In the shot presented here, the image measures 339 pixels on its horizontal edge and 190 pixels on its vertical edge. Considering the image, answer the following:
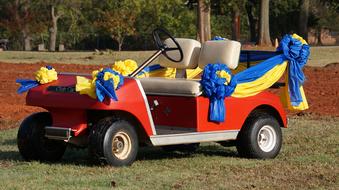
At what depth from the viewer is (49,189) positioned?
7.02m

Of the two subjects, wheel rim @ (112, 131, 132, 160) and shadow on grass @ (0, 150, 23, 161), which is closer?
wheel rim @ (112, 131, 132, 160)

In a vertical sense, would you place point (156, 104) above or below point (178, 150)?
above

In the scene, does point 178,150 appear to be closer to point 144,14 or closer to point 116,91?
point 116,91

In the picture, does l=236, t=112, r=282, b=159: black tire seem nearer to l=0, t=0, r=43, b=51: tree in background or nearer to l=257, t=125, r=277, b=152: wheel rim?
l=257, t=125, r=277, b=152: wheel rim

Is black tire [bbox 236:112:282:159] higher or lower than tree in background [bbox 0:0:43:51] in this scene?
lower

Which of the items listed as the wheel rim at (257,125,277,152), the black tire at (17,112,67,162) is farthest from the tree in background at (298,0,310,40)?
the black tire at (17,112,67,162)

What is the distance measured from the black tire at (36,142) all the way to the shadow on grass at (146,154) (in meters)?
0.17

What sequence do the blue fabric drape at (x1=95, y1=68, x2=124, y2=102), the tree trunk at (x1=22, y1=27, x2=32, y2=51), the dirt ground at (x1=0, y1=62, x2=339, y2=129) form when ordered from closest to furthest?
1. the blue fabric drape at (x1=95, y1=68, x2=124, y2=102)
2. the dirt ground at (x1=0, y1=62, x2=339, y2=129)
3. the tree trunk at (x1=22, y1=27, x2=32, y2=51)

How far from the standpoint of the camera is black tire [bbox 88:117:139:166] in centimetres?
804

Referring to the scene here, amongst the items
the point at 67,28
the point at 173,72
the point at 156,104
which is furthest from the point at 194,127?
the point at 67,28

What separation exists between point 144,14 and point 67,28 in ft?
34.2

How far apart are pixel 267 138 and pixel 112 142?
206cm

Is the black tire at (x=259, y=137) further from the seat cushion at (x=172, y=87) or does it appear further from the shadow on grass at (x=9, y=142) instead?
the shadow on grass at (x=9, y=142)

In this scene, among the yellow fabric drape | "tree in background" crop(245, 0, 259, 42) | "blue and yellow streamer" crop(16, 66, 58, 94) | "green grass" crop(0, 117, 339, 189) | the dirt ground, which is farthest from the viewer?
"tree in background" crop(245, 0, 259, 42)
